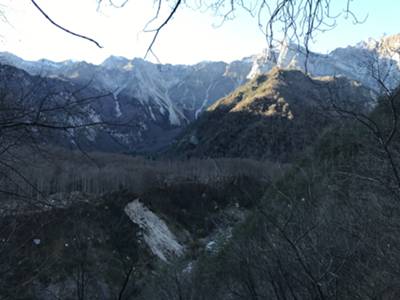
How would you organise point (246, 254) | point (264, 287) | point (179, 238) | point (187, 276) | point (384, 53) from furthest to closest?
point (179, 238), point (187, 276), point (246, 254), point (264, 287), point (384, 53)

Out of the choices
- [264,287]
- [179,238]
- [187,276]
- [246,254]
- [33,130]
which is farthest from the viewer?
[179,238]

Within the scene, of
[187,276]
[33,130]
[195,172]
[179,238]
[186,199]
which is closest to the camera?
[33,130]

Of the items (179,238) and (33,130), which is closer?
(33,130)

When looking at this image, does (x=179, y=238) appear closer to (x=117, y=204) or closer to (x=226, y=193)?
(x=117, y=204)

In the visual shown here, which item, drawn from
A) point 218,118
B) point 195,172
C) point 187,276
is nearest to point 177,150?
point 218,118

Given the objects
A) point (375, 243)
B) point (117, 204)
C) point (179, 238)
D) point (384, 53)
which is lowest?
point (179, 238)

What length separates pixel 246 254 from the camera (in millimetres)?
13688

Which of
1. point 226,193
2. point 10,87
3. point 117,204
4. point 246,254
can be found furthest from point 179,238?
point 10,87

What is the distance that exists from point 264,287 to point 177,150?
388ft

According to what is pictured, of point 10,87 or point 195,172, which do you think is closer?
point 10,87

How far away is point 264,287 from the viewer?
1207 centimetres

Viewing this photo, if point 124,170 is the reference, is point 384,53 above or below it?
above

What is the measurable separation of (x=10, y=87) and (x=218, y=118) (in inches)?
5200

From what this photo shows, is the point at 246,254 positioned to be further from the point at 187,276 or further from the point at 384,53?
the point at 187,276
